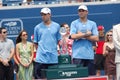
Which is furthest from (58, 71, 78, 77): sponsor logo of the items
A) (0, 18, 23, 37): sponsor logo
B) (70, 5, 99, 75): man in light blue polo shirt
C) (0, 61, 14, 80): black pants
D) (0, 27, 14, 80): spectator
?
(0, 18, 23, 37): sponsor logo

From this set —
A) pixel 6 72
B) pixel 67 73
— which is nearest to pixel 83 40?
pixel 67 73

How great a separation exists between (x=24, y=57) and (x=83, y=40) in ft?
6.78

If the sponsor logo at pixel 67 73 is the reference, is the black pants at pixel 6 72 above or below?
below

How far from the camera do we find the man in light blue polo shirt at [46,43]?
9.10 m

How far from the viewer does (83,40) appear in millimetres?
9164

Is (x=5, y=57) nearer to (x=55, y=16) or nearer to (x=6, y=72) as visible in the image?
(x=6, y=72)

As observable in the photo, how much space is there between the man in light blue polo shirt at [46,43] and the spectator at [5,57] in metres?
1.82

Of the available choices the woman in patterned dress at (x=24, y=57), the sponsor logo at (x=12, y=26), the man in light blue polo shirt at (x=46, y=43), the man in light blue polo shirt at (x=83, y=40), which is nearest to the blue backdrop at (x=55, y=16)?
the sponsor logo at (x=12, y=26)

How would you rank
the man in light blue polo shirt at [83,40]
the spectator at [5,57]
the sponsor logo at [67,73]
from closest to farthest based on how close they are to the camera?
the sponsor logo at [67,73] < the man in light blue polo shirt at [83,40] < the spectator at [5,57]

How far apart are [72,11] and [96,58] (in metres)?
2.60

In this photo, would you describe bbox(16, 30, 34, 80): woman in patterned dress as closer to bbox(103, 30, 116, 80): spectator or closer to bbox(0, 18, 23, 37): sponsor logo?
bbox(103, 30, 116, 80): spectator

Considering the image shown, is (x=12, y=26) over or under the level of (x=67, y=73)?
over

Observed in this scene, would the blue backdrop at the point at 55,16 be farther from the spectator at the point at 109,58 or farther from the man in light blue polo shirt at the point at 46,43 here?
the man in light blue polo shirt at the point at 46,43

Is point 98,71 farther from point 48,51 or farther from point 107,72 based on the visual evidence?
point 48,51
